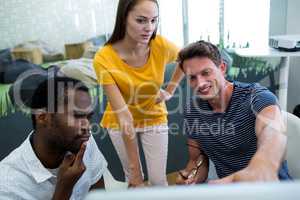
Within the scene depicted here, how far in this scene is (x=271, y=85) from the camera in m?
2.48

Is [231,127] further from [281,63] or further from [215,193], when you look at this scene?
[281,63]

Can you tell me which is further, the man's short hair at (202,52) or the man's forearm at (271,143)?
the man's short hair at (202,52)

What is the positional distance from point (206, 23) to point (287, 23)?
0.61 m

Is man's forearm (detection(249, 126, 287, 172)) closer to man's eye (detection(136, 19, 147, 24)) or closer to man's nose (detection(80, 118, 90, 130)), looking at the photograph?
man's nose (detection(80, 118, 90, 130))

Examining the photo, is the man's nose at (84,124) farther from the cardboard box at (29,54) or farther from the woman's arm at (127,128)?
the cardboard box at (29,54)

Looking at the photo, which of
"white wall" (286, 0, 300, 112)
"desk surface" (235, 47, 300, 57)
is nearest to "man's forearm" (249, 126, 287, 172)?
"desk surface" (235, 47, 300, 57)

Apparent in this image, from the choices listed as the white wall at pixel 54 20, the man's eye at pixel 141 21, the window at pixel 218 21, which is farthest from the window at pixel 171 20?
the man's eye at pixel 141 21

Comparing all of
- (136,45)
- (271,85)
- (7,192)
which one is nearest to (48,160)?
(7,192)

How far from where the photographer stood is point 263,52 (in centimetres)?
207

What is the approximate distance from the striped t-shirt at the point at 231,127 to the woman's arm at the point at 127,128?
1.08ft

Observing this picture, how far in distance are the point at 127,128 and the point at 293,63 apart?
5.24 ft

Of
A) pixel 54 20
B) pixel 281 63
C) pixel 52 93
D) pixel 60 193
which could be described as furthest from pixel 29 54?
pixel 281 63

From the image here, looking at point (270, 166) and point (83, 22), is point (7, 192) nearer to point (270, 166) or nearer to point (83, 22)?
point (270, 166)

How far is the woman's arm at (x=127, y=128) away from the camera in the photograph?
147 cm
